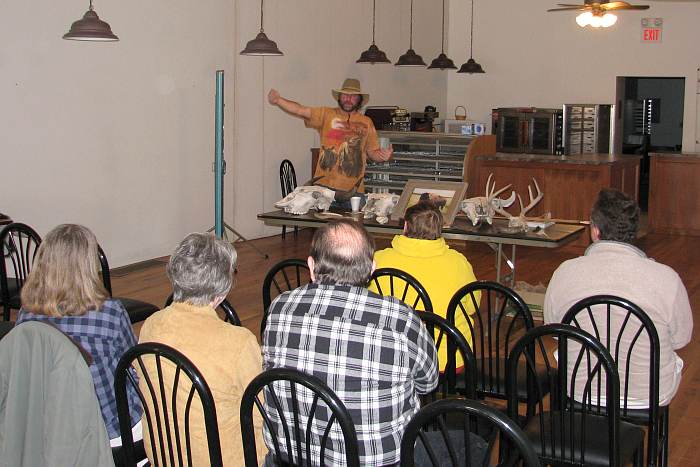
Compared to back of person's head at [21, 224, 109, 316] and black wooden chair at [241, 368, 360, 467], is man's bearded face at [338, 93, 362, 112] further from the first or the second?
black wooden chair at [241, 368, 360, 467]

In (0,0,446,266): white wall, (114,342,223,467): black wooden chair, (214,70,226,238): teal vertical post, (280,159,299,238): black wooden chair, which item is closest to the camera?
(114,342,223,467): black wooden chair

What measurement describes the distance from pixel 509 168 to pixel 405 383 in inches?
281

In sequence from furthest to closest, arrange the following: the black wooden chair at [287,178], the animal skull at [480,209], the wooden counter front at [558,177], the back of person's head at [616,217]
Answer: the black wooden chair at [287,178] → the wooden counter front at [558,177] → the animal skull at [480,209] → the back of person's head at [616,217]

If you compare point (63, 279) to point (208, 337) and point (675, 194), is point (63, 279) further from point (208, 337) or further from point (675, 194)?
point (675, 194)

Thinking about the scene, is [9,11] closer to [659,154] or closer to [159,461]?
[159,461]

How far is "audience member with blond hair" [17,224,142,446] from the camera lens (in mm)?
2629

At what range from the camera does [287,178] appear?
31.0 feet

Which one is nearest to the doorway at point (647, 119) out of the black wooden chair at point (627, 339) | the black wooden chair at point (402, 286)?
the black wooden chair at point (402, 286)

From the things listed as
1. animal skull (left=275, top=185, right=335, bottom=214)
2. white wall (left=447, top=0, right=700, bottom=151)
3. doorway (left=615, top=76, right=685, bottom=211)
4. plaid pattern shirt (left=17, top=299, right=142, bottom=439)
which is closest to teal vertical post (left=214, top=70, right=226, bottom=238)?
animal skull (left=275, top=185, right=335, bottom=214)

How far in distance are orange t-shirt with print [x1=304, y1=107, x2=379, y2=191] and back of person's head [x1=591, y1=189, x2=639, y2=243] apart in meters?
3.51

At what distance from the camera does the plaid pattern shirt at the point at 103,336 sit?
2633 mm

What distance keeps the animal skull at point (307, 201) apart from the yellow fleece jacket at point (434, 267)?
2.17 metres

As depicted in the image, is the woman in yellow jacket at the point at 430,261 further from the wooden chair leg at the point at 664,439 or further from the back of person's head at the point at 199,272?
the back of person's head at the point at 199,272

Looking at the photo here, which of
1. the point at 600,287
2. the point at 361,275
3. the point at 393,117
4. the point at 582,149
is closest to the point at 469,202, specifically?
the point at 600,287
